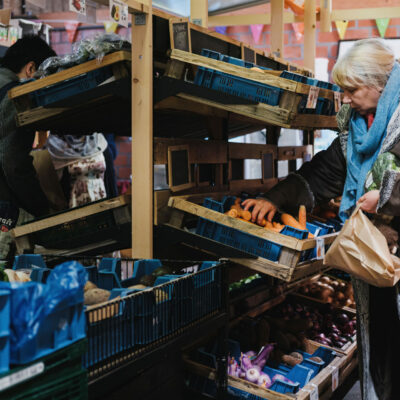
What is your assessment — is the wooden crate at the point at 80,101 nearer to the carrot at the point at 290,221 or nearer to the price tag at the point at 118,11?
the price tag at the point at 118,11

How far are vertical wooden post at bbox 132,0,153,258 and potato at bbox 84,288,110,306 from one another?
0.69 meters

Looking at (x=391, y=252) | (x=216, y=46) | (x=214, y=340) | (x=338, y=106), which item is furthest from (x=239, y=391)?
(x=216, y=46)

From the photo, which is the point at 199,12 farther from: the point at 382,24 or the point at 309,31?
the point at 382,24

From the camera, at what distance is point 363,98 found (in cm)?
230

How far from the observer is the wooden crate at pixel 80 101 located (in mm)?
2287

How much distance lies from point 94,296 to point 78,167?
260 centimetres

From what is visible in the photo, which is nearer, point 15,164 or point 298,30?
point 15,164

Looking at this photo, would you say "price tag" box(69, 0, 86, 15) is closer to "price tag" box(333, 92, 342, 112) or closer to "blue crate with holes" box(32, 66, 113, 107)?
"blue crate with holes" box(32, 66, 113, 107)

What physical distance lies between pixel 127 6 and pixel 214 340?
1577 mm

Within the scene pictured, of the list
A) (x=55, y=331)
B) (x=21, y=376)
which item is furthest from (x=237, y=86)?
(x=21, y=376)

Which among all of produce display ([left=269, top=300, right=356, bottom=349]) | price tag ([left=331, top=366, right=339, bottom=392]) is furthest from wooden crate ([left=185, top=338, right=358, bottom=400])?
produce display ([left=269, top=300, right=356, bottom=349])

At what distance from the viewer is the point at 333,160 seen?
269cm

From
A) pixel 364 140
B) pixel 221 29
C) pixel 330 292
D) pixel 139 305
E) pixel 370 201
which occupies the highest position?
pixel 221 29

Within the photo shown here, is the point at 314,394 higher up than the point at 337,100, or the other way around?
the point at 337,100
